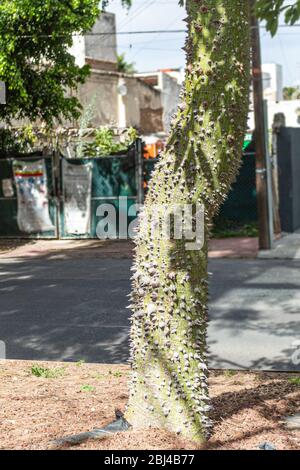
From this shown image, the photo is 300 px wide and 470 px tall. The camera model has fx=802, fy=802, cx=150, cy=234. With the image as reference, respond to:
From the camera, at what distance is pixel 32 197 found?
22031mm

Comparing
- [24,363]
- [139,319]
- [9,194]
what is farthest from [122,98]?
[139,319]

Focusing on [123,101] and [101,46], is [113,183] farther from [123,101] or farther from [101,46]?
[101,46]

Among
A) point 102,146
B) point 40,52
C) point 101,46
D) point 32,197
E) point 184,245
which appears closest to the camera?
point 184,245

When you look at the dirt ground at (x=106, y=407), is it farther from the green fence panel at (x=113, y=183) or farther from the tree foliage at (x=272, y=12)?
the green fence panel at (x=113, y=183)

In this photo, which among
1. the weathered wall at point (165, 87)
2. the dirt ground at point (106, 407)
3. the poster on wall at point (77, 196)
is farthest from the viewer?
the weathered wall at point (165, 87)

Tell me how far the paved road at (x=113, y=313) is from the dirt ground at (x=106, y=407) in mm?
825

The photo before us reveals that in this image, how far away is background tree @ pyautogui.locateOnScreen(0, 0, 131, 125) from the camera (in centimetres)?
1867

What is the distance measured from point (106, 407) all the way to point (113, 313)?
4.90 metres

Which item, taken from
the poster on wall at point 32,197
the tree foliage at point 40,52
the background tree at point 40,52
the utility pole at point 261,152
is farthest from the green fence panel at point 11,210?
the utility pole at point 261,152

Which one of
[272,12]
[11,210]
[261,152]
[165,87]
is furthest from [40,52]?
[165,87]

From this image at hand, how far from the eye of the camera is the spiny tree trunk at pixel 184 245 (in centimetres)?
489

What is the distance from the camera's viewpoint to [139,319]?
16.4ft
